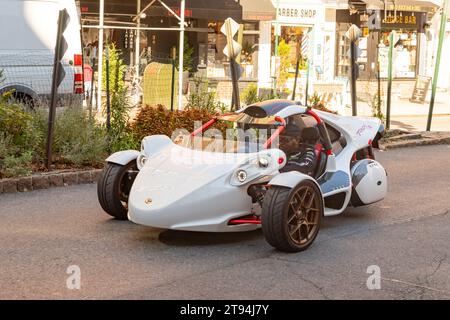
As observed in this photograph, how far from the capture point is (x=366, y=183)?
30.3ft

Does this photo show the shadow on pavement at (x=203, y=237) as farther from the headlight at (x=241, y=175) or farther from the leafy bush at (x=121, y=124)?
the leafy bush at (x=121, y=124)

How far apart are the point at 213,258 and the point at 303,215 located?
868 millimetres

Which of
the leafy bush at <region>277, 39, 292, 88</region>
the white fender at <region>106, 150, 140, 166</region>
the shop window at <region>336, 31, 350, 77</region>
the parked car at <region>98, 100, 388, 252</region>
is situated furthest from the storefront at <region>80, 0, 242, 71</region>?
the parked car at <region>98, 100, 388, 252</region>

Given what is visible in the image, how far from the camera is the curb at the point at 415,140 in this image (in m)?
16.5

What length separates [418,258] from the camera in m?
7.72

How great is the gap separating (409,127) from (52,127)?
35.7 feet

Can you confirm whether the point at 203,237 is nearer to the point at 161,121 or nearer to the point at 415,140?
the point at 161,121

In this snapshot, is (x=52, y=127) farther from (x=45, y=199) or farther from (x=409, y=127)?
(x=409, y=127)

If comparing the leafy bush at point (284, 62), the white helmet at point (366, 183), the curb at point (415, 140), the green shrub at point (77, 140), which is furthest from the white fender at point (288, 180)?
the leafy bush at point (284, 62)

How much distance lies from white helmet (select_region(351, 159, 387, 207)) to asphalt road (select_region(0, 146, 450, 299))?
228 mm

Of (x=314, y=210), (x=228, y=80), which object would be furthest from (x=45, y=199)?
(x=228, y=80)

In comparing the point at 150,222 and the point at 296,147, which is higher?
the point at 296,147

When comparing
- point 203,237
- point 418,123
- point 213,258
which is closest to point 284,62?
point 418,123

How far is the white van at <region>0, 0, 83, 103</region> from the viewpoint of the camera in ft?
47.0
